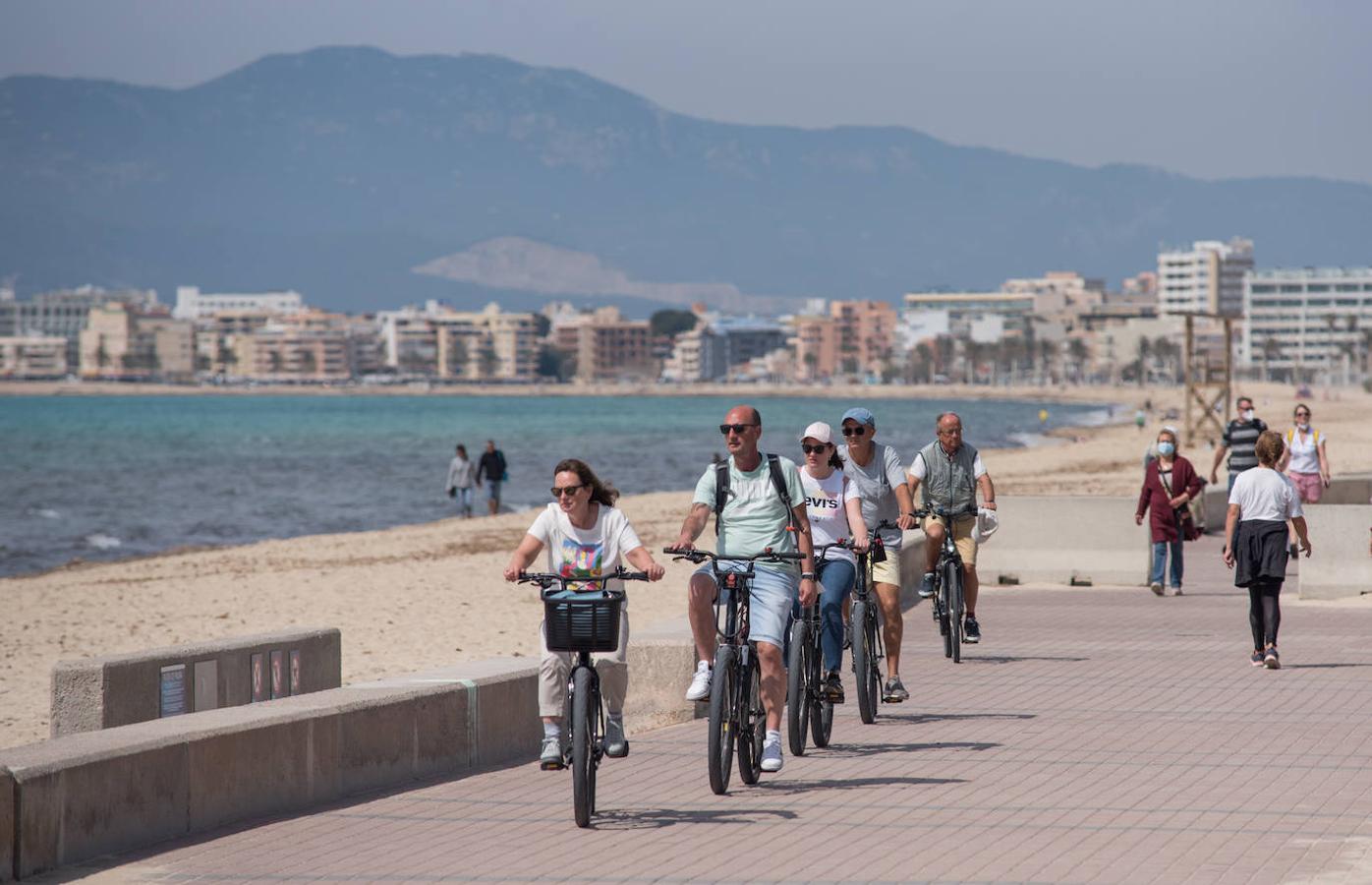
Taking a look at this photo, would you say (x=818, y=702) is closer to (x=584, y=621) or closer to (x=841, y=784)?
(x=841, y=784)

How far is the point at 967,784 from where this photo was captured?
8781mm

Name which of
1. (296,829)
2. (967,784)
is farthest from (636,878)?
(967,784)

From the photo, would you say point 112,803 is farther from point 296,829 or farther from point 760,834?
point 760,834

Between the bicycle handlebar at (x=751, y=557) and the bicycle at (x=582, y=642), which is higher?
the bicycle handlebar at (x=751, y=557)

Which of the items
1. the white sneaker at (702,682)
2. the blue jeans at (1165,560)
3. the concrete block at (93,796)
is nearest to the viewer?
the concrete block at (93,796)

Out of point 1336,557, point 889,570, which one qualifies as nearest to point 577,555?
point 889,570

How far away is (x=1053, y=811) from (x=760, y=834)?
1252 mm

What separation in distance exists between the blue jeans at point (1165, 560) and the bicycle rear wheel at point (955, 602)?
553 centimetres

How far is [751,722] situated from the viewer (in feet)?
28.9

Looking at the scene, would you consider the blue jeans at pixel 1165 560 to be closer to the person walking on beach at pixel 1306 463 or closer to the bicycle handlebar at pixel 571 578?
the person walking on beach at pixel 1306 463

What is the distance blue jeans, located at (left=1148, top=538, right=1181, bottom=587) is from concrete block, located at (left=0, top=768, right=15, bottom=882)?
523 inches

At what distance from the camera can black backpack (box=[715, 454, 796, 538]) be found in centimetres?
888

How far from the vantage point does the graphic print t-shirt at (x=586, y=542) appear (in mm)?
8180

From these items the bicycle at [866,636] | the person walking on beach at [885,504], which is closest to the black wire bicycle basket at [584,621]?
the bicycle at [866,636]
